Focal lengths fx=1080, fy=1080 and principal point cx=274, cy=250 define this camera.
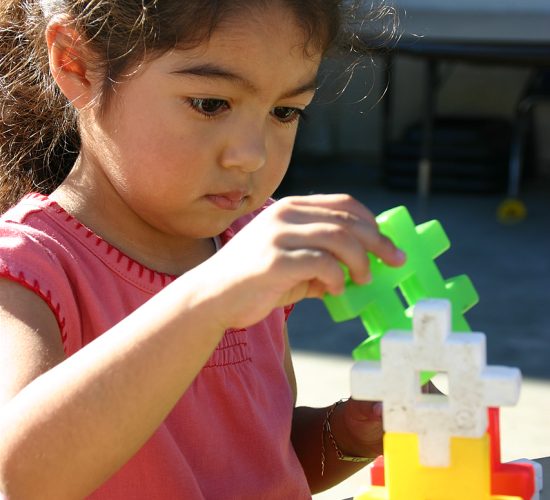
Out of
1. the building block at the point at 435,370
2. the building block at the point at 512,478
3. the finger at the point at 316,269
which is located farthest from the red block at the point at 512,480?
the finger at the point at 316,269

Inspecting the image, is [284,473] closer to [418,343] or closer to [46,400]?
[46,400]

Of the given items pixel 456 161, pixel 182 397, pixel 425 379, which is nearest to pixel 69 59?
pixel 182 397

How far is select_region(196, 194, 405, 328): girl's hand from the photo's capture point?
2.72ft

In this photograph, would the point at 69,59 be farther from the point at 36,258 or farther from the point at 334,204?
the point at 334,204

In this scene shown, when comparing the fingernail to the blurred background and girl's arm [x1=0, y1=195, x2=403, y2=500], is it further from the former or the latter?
the blurred background

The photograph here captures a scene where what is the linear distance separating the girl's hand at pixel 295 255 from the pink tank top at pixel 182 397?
34 cm

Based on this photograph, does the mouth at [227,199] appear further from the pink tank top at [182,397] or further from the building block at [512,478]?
the building block at [512,478]

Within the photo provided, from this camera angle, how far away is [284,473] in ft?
4.39

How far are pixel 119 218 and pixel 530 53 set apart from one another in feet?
12.1

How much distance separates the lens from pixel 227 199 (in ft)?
3.94

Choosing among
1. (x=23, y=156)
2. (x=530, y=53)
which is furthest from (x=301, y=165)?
(x=23, y=156)

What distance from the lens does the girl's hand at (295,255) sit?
2.72 ft

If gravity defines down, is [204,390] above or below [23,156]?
below

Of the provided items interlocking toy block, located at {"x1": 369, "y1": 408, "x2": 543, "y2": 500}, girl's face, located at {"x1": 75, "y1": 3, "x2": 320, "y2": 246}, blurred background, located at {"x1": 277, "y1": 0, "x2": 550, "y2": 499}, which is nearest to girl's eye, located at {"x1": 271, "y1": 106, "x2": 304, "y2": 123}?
girl's face, located at {"x1": 75, "y1": 3, "x2": 320, "y2": 246}
